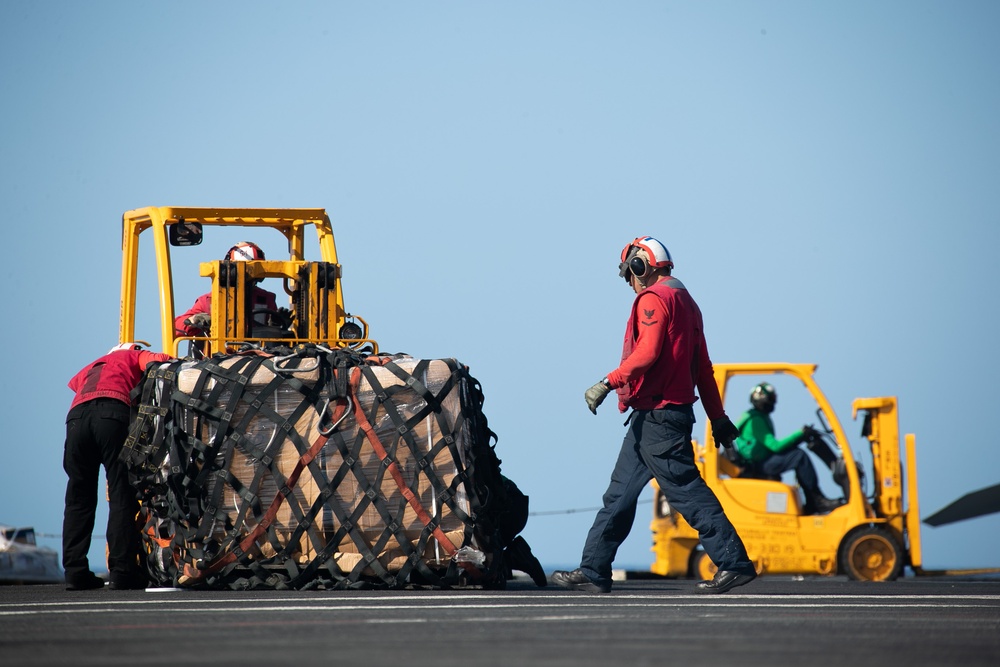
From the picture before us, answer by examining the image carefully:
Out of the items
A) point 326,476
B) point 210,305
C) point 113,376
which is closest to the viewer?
point 326,476

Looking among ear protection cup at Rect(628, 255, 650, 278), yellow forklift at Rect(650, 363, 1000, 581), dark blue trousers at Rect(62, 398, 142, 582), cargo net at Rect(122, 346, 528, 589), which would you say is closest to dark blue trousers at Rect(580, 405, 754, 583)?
cargo net at Rect(122, 346, 528, 589)

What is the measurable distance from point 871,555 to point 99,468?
8824 mm

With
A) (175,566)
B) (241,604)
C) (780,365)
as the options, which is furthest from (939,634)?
(780,365)

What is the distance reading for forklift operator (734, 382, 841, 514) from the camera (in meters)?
16.5

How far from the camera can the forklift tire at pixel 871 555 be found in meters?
16.2

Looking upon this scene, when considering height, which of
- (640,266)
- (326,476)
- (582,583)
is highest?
(640,266)

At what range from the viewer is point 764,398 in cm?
1675

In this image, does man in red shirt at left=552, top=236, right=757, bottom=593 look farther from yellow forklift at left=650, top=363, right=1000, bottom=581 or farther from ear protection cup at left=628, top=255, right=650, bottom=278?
yellow forklift at left=650, top=363, right=1000, bottom=581

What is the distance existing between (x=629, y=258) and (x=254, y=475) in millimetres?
2845

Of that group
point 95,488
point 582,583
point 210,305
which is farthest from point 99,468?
point 582,583

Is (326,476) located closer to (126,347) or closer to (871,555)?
(126,347)

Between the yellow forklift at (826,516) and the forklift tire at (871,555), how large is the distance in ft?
0.03

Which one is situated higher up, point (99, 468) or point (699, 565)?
point (99, 468)

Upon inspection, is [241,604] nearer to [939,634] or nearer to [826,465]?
[939,634]
